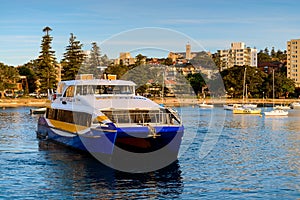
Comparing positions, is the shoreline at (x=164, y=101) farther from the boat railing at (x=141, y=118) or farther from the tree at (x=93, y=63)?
the boat railing at (x=141, y=118)

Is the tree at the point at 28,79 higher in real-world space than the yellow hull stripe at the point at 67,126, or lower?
higher

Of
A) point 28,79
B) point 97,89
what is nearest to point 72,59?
point 28,79

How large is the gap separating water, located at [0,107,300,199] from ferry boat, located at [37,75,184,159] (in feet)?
4.57

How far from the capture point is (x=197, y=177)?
26.9 m

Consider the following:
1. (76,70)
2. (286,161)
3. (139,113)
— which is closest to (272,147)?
(286,161)

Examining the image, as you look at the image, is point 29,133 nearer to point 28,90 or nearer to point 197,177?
point 197,177

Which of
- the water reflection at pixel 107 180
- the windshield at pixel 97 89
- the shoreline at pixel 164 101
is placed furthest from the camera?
the shoreline at pixel 164 101

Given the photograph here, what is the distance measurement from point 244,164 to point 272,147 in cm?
930

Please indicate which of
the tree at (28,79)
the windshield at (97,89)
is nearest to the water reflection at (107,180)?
the windshield at (97,89)

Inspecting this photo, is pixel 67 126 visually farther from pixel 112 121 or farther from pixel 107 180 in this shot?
pixel 107 180

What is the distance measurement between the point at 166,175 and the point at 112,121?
4963 mm

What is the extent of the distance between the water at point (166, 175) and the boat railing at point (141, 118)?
2.83m

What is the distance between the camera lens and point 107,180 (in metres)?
26.0

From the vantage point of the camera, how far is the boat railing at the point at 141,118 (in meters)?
29.9
